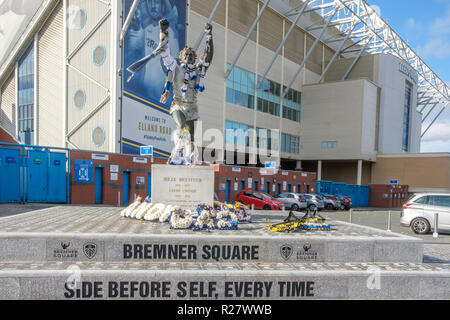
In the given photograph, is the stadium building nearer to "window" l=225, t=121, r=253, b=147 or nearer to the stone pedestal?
"window" l=225, t=121, r=253, b=147

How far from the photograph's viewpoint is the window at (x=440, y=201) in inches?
488

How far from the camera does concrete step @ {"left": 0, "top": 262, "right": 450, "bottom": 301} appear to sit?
16.9 ft

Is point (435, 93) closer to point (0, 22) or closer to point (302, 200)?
point (302, 200)

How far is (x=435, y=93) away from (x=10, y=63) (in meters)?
70.0

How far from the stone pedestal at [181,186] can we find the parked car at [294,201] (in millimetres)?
15130

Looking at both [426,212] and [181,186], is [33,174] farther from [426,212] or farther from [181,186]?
[426,212]

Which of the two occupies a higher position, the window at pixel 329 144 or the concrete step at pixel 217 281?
the window at pixel 329 144

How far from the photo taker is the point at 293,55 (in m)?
39.1

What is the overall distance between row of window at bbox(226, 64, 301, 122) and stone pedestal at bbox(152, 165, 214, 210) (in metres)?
22.5

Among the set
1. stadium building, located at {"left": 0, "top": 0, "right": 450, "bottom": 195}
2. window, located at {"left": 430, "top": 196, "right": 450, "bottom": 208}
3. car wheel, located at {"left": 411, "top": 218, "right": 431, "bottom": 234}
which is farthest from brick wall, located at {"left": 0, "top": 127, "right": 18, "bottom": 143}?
window, located at {"left": 430, "top": 196, "right": 450, "bottom": 208}

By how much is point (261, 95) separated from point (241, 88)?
327 cm

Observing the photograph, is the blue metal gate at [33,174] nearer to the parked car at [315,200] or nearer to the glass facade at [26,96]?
the glass facade at [26,96]

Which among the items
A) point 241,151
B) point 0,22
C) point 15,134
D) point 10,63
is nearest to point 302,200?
point 241,151

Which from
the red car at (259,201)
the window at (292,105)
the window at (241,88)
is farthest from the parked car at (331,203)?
the window at (292,105)
